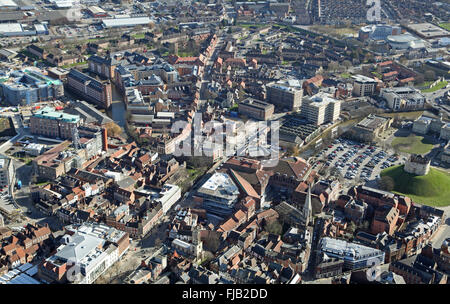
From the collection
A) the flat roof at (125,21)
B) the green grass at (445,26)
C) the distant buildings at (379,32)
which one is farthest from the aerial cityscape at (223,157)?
the green grass at (445,26)

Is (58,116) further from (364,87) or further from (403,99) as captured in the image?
(403,99)

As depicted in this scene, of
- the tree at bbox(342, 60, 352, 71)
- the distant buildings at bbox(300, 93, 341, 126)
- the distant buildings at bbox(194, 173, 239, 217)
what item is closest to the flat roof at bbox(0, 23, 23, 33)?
the tree at bbox(342, 60, 352, 71)

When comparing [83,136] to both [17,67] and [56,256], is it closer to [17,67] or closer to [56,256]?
[56,256]

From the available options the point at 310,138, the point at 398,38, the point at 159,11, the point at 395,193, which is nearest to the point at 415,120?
the point at 310,138

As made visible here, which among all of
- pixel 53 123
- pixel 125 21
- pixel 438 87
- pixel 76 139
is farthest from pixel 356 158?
pixel 125 21

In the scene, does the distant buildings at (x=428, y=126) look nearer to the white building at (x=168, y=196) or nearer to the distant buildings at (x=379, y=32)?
the white building at (x=168, y=196)
